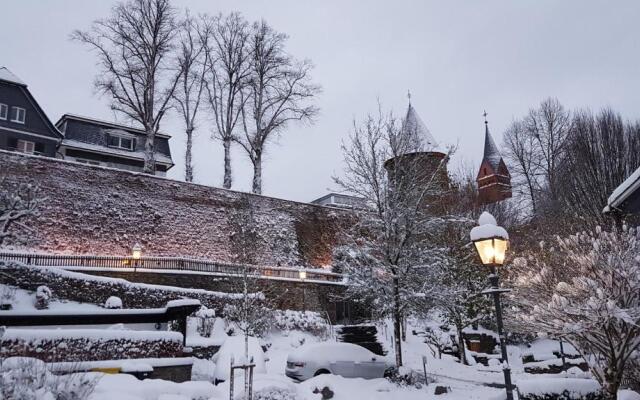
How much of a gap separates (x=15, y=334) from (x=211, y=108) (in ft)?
80.3

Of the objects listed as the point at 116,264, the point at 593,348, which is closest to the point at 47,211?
the point at 116,264

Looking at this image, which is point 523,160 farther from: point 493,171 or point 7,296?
point 7,296

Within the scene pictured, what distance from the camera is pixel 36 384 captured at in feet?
15.7

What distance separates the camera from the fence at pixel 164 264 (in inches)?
696

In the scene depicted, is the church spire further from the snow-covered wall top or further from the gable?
the gable

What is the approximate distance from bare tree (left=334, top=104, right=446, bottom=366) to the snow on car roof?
1.44m

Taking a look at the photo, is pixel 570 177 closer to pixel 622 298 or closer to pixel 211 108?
pixel 622 298

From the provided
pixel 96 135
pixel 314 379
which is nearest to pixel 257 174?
pixel 96 135

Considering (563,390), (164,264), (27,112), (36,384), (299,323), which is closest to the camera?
(36,384)

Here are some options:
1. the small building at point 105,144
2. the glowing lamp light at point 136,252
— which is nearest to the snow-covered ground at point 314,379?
the glowing lamp light at point 136,252

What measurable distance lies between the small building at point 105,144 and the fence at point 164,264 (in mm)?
14110

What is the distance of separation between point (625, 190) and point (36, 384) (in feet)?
42.4

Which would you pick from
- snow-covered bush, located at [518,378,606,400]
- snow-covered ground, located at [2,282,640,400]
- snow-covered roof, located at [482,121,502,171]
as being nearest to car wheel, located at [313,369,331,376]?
snow-covered ground, located at [2,282,640,400]

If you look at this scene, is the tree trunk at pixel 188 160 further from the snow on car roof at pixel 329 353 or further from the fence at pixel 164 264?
the snow on car roof at pixel 329 353
